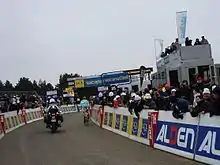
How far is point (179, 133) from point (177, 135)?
0.65 feet

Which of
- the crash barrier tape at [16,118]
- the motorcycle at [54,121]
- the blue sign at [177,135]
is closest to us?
the blue sign at [177,135]

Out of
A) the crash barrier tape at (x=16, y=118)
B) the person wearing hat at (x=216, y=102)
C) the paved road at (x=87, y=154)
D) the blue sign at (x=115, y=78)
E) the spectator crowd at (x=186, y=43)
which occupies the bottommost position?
the paved road at (x=87, y=154)

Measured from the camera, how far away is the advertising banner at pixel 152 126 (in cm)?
1488

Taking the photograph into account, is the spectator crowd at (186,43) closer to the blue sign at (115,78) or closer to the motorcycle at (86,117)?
the motorcycle at (86,117)

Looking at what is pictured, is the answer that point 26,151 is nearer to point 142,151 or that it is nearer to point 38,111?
point 142,151

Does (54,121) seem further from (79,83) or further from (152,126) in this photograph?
(79,83)

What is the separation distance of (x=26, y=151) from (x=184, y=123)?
6.26 metres

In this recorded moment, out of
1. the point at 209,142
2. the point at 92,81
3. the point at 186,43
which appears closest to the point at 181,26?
the point at 186,43

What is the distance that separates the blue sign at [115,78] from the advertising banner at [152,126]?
31848mm

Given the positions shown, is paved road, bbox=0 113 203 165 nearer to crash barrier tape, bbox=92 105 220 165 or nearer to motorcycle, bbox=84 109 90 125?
crash barrier tape, bbox=92 105 220 165

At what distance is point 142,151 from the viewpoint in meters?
14.2

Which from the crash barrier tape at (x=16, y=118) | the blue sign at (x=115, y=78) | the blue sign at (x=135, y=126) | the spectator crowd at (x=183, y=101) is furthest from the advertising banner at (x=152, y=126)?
the blue sign at (x=115, y=78)

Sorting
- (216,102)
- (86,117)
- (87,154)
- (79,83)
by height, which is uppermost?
(79,83)

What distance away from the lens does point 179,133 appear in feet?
41.3
